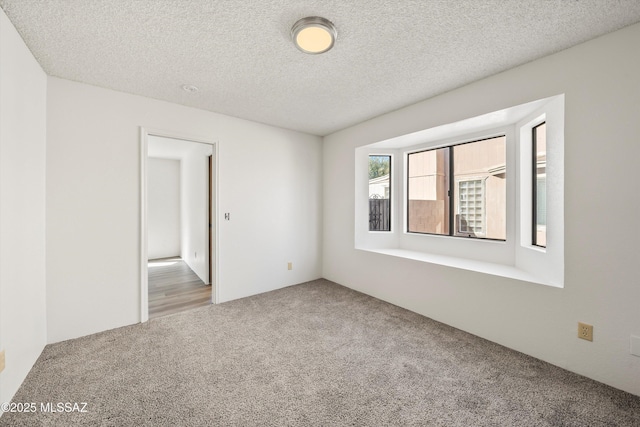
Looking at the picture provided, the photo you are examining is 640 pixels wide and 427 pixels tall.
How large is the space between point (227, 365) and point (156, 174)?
19.0 feet

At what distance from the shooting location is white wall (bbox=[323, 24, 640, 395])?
1.74 metres

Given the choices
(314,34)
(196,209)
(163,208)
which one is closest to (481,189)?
(314,34)

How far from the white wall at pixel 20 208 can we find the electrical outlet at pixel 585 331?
3.84m

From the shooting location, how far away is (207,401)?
1.65 m

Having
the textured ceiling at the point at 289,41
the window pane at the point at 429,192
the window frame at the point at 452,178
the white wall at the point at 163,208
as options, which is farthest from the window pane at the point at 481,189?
the white wall at the point at 163,208

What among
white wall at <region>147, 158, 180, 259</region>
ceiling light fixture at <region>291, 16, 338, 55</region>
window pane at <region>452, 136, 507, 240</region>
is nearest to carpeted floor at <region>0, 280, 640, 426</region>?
window pane at <region>452, 136, 507, 240</region>

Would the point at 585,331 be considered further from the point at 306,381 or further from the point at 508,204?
the point at 306,381

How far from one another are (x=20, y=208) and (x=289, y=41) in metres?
2.24

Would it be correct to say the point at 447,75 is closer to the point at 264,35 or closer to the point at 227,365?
the point at 264,35

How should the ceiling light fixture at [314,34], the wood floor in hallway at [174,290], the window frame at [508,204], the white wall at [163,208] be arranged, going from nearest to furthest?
the ceiling light fixture at [314,34] < the window frame at [508,204] < the wood floor in hallway at [174,290] < the white wall at [163,208]

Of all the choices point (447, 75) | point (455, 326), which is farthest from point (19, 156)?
point (455, 326)

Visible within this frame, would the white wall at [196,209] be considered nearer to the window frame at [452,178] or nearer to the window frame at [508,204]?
the window frame at [508,204]

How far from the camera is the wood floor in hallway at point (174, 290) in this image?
3226mm

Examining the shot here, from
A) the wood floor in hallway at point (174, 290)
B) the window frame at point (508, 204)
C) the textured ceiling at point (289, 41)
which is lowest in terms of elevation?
the wood floor in hallway at point (174, 290)
